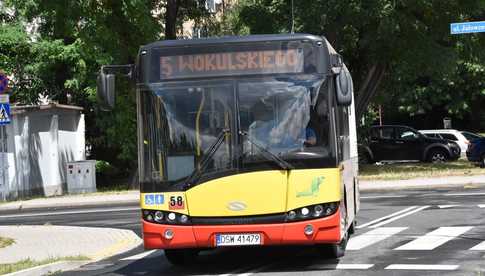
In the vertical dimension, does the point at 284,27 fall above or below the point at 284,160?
above

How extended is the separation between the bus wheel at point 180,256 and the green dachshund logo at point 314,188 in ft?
6.87

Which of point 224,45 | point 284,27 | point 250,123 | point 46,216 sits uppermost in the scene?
point 284,27

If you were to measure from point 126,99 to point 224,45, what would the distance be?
69.9 feet

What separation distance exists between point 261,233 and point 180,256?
1734mm

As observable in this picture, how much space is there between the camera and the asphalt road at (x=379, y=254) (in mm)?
10141

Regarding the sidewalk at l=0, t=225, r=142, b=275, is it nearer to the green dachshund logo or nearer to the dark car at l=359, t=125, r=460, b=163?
the green dachshund logo

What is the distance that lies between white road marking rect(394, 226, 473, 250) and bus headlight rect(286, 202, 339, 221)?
8.09 ft

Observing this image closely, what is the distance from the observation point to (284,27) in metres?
33.3

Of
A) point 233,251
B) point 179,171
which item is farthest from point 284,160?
point 233,251

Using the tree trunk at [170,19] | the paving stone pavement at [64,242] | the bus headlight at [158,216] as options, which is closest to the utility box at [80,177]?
the tree trunk at [170,19]

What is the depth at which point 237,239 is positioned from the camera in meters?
9.86

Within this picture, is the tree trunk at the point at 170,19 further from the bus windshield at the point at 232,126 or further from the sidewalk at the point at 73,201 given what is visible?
the bus windshield at the point at 232,126

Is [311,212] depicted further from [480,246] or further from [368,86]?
[368,86]

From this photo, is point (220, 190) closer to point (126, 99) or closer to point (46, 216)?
point (46, 216)
